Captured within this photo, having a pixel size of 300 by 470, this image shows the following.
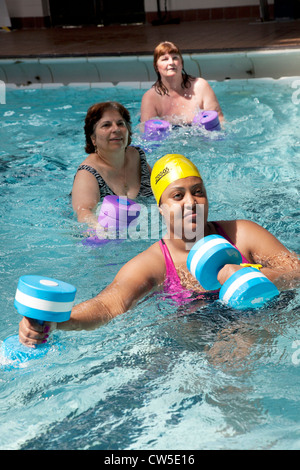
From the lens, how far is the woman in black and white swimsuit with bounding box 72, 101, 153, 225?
16.5 feet

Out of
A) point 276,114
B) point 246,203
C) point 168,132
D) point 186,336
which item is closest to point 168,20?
point 276,114

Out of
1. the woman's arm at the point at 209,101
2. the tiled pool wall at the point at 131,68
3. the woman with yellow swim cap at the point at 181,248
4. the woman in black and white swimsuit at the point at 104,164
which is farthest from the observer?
the tiled pool wall at the point at 131,68

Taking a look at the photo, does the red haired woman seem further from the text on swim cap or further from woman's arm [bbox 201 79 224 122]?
the text on swim cap

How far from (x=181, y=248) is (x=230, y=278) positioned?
0.69m

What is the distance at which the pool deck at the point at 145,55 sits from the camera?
1005 centimetres

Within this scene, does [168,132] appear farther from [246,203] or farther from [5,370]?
[5,370]

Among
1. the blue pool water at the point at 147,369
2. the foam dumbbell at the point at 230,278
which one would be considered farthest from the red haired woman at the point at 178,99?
the foam dumbbell at the point at 230,278

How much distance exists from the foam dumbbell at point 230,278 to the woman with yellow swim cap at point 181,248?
33 centimetres

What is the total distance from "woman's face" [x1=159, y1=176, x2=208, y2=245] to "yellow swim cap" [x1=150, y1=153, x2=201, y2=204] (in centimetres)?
3

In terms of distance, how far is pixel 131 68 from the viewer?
35.6 ft

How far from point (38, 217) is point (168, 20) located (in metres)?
11.5

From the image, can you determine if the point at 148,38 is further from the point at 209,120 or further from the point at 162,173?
the point at 162,173

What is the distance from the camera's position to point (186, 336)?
3.23 meters

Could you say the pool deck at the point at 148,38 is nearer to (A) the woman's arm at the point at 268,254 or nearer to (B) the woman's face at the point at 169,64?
(B) the woman's face at the point at 169,64
